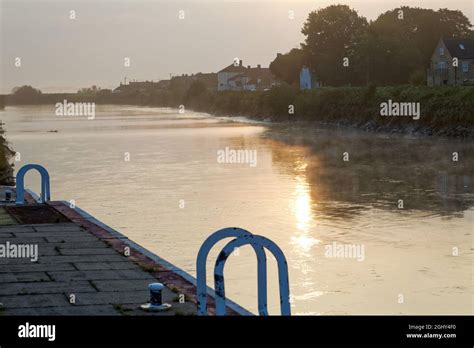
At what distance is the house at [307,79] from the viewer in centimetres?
11619

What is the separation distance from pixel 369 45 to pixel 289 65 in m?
36.5

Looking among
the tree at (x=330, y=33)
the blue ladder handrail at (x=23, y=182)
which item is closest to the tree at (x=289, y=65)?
the tree at (x=330, y=33)

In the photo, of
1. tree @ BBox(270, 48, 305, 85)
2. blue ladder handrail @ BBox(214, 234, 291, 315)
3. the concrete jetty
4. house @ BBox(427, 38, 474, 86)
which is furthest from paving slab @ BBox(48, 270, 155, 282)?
tree @ BBox(270, 48, 305, 85)

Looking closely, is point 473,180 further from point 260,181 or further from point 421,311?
point 421,311

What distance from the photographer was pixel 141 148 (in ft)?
159

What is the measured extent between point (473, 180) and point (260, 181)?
718cm

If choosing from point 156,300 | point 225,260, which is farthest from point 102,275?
point 225,260

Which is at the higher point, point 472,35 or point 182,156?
point 472,35

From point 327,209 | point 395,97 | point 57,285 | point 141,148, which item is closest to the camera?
point 57,285

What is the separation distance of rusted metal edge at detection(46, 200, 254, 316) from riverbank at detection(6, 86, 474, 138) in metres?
36.9

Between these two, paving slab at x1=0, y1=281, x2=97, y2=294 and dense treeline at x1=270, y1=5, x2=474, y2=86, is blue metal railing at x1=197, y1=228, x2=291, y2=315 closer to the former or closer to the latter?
paving slab at x1=0, y1=281, x2=97, y2=294

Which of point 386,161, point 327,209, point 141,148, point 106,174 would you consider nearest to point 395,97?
point 141,148

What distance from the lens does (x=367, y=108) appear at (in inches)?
2717

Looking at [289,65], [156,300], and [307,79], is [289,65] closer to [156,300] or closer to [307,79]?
[307,79]
